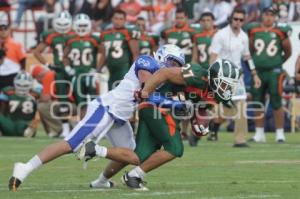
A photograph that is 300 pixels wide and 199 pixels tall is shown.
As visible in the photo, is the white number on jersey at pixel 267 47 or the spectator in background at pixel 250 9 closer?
the white number on jersey at pixel 267 47

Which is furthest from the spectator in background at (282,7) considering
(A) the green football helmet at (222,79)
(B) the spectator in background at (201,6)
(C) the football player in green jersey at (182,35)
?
(A) the green football helmet at (222,79)

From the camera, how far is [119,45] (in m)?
14.7

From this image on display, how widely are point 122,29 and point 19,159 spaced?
14.8 ft

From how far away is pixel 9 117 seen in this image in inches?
583

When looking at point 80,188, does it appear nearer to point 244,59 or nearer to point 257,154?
point 257,154

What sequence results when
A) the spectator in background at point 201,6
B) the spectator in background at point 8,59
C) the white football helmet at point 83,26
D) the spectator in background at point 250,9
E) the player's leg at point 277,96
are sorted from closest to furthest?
1. the player's leg at point 277,96
2. the white football helmet at point 83,26
3. the spectator in background at point 8,59
4. the spectator in background at point 250,9
5. the spectator in background at point 201,6

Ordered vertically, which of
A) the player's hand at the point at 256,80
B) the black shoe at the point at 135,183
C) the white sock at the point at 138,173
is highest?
the white sock at the point at 138,173

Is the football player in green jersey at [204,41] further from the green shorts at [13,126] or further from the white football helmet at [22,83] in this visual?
the green shorts at [13,126]

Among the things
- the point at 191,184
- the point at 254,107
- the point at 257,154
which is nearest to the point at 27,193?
the point at 191,184

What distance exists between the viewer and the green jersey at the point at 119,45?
1471 centimetres

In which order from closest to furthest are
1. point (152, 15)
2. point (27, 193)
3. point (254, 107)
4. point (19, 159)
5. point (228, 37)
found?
point (27, 193) < point (19, 159) < point (228, 37) < point (254, 107) < point (152, 15)

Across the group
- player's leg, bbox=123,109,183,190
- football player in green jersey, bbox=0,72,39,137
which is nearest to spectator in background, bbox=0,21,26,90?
football player in green jersey, bbox=0,72,39,137

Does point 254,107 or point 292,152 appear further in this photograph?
point 254,107

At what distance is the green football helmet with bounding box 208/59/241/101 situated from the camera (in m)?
7.58
